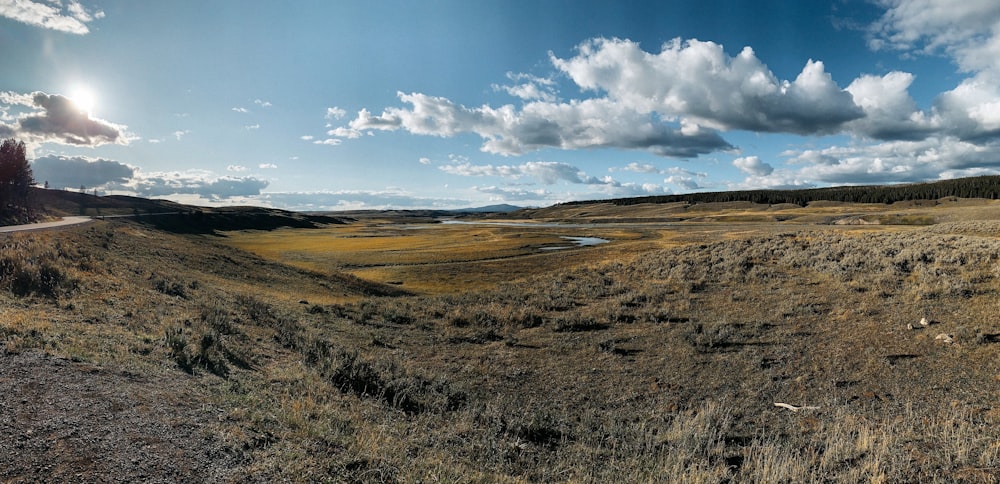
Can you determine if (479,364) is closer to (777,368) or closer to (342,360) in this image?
(342,360)

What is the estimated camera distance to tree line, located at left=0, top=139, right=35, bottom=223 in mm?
50247

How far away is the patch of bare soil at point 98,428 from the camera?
5059mm

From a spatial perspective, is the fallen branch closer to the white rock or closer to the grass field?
the grass field

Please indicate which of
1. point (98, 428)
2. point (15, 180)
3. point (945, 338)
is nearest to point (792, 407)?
point (945, 338)

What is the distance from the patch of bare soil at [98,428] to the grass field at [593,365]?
49cm

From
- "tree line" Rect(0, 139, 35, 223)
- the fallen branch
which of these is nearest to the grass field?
the fallen branch

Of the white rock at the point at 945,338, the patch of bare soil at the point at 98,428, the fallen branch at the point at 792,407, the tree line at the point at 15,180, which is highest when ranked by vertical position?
the tree line at the point at 15,180

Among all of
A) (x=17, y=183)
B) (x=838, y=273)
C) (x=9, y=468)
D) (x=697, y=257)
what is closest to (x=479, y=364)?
(x=9, y=468)

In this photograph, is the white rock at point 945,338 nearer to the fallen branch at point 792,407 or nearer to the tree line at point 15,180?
the fallen branch at point 792,407

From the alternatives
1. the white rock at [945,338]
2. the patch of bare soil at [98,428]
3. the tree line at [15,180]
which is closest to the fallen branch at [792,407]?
the white rock at [945,338]

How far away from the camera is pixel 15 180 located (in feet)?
177

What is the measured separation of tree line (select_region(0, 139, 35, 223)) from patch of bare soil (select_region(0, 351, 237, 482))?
197 ft

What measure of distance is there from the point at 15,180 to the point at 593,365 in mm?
76339

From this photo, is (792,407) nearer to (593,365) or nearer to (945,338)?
(593,365)
